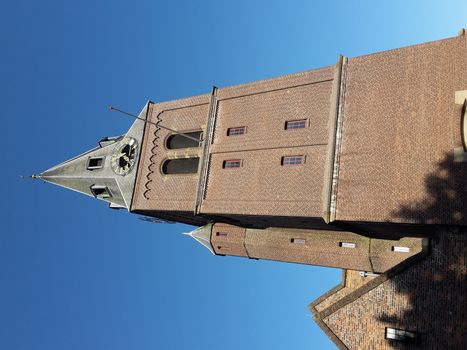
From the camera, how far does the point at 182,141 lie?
28.2m

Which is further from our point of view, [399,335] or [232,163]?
[232,163]

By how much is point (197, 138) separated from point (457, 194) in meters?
15.0

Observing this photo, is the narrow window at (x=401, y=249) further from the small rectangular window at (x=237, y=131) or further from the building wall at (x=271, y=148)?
the small rectangular window at (x=237, y=131)

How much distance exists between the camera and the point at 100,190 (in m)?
30.9

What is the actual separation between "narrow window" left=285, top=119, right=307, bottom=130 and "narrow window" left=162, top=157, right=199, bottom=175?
627 cm

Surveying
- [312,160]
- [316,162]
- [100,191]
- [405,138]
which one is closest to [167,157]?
[100,191]

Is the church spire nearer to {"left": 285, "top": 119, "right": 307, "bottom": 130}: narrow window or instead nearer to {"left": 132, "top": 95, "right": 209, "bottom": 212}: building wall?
{"left": 132, "top": 95, "right": 209, "bottom": 212}: building wall

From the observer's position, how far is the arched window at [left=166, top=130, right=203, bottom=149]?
90.1 feet

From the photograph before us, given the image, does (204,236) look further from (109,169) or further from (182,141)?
(109,169)

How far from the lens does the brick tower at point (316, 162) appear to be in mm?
18344

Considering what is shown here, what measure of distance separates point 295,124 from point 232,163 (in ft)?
13.3

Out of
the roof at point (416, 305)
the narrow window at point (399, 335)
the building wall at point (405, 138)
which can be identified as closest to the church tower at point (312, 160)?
the building wall at point (405, 138)

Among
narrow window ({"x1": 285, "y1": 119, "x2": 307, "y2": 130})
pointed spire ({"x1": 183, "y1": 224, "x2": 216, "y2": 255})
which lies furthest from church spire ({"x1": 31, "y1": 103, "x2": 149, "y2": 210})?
narrow window ({"x1": 285, "y1": 119, "x2": 307, "y2": 130})

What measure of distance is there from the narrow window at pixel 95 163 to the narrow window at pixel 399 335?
2054cm
